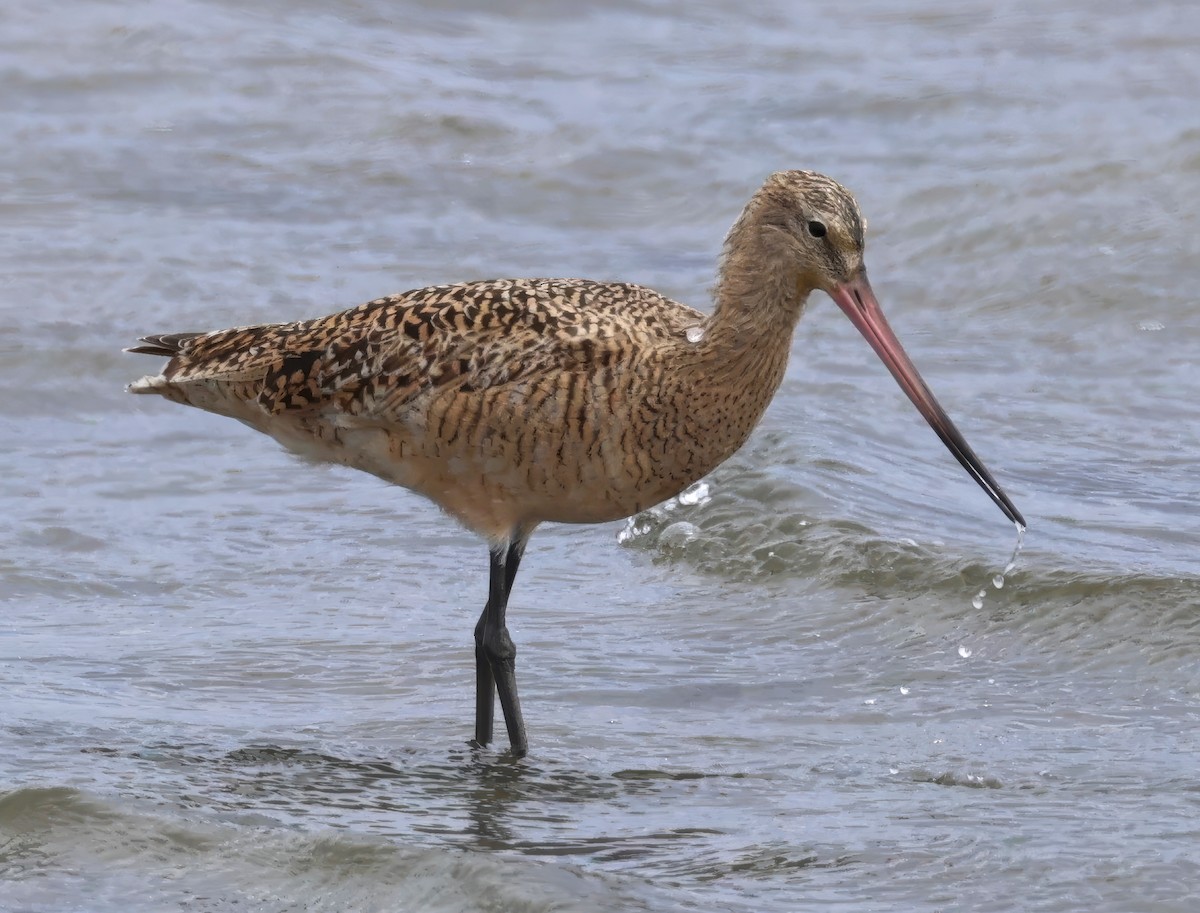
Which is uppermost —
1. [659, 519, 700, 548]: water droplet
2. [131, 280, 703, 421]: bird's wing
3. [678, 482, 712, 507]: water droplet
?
[131, 280, 703, 421]: bird's wing

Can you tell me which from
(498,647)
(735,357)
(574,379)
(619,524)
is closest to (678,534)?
(619,524)

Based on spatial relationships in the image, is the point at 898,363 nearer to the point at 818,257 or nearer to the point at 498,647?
the point at 818,257

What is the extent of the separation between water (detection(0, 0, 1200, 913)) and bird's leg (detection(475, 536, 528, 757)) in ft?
0.45

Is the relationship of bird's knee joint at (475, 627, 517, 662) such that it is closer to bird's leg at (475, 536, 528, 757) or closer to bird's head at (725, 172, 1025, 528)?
bird's leg at (475, 536, 528, 757)

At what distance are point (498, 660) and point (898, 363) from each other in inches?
58.9

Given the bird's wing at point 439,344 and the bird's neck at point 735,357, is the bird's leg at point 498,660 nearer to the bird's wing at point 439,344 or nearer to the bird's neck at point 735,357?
the bird's wing at point 439,344

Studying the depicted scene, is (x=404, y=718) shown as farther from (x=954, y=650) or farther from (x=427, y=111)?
(x=427, y=111)

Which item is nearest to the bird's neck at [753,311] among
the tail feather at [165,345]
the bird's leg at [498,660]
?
the bird's leg at [498,660]

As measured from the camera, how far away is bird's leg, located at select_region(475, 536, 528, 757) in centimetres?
616

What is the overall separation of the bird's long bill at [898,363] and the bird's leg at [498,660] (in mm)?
1236

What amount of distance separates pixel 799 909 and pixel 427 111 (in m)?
10.3

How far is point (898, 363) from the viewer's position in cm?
589

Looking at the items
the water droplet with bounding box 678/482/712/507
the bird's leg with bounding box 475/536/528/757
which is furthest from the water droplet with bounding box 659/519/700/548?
the bird's leg with bounding box 475/536/528/757

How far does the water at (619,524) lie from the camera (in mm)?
5203
